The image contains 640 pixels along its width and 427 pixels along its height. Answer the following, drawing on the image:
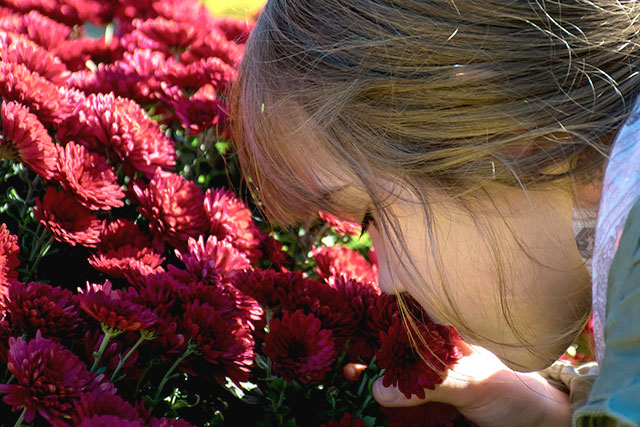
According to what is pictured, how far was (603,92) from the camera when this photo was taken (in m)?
1.14

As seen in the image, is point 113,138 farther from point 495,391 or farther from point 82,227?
point 495,391

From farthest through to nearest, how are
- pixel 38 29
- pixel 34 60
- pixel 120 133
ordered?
1. pixel 38 29
2. pixel 34 60
3. pixel 120 133

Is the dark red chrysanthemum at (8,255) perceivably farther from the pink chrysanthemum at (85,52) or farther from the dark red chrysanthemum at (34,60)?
the pink chrysanthemum at (85,52)

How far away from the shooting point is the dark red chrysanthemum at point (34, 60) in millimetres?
1565

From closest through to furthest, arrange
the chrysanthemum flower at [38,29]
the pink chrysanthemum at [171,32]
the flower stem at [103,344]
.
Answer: the flower stem at [103,344], the chrysanthemum flower at [38,29], the pink chrysanthemum at [171,32]

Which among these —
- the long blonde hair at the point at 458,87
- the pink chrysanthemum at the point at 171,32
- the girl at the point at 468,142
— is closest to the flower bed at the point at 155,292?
the girl at the point at 468,142

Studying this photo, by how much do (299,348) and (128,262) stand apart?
303mm

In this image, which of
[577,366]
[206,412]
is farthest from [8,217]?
[577,366]

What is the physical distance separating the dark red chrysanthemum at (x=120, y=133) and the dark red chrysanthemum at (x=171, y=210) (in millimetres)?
53

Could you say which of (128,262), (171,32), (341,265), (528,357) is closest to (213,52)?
(171,32)

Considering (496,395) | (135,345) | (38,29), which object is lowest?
(496,395)

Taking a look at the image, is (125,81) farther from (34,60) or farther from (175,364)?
(175,364)

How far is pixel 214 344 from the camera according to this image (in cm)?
117

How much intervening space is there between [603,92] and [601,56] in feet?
0.17
